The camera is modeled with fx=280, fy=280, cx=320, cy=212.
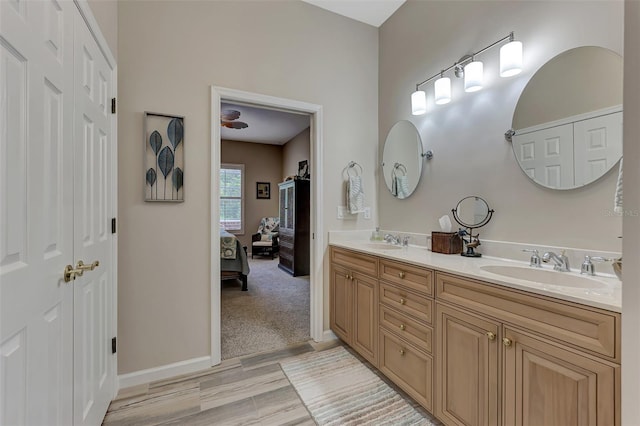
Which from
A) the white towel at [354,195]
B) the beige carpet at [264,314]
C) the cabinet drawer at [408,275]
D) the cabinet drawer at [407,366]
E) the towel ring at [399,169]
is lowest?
the beige carpet at [264,314]

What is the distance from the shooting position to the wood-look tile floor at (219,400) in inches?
63.8

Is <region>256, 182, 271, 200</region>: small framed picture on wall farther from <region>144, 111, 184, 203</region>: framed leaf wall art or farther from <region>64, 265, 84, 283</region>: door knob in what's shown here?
<region>64, 265, 84, 283</region>: door knob

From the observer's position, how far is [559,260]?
143 cm

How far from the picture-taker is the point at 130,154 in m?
1.93

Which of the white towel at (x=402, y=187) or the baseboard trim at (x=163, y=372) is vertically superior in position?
the white towel at (x=402, y=187)

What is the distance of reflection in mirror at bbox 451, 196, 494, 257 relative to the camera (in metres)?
1.85

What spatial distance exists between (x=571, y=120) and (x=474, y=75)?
A: 63cm

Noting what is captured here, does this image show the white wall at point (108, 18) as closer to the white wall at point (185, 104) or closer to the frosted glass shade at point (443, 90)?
the white wall at point (185, 104)

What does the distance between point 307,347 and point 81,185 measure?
201 centimetres

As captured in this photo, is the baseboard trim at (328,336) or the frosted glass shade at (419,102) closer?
the frosted glass shade at (419,102)

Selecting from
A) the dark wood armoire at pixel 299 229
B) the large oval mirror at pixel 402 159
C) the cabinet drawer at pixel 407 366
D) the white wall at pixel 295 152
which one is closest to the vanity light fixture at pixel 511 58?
the large oval mirror at pixel 402 159

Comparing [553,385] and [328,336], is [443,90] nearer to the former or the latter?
[553,385]

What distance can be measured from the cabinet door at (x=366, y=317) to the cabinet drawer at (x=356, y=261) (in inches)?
2.5

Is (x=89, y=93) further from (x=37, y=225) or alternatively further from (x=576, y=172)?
(x=576, y=172)
